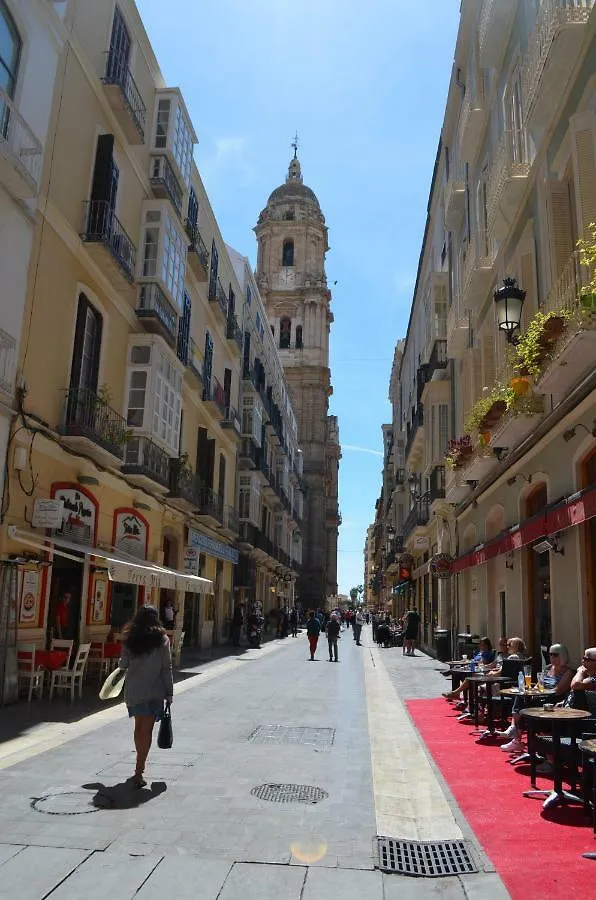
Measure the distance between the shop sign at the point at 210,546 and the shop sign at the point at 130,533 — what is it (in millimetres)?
4508

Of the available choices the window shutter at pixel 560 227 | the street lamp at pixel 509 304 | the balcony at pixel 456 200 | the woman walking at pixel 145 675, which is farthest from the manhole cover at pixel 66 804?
the balcony at pixel 456 200

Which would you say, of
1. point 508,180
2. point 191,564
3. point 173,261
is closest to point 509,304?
point 508,180

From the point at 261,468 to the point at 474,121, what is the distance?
21532 mm

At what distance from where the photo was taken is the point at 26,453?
12.0 metres

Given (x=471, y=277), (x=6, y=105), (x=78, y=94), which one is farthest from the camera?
(x=471, y=277)

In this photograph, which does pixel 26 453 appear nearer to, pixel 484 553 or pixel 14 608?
pixel 14 608

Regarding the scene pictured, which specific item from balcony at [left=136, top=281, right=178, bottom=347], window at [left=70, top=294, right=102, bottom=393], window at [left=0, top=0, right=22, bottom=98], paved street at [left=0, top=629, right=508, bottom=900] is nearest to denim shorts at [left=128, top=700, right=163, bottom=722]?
paved street at [left=0, top=629, right=508, bottom=900]

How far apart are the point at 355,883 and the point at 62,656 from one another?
27.3 feet

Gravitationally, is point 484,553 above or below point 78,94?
below

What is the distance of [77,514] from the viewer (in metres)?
13.8

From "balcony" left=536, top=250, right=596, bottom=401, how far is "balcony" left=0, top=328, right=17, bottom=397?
7.93 meters

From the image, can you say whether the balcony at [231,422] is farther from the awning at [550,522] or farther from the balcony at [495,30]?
the balcony at [495,30]

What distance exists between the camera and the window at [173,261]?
1784cm

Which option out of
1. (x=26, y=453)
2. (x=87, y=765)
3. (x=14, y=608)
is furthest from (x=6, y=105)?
(x=87, y=765)
